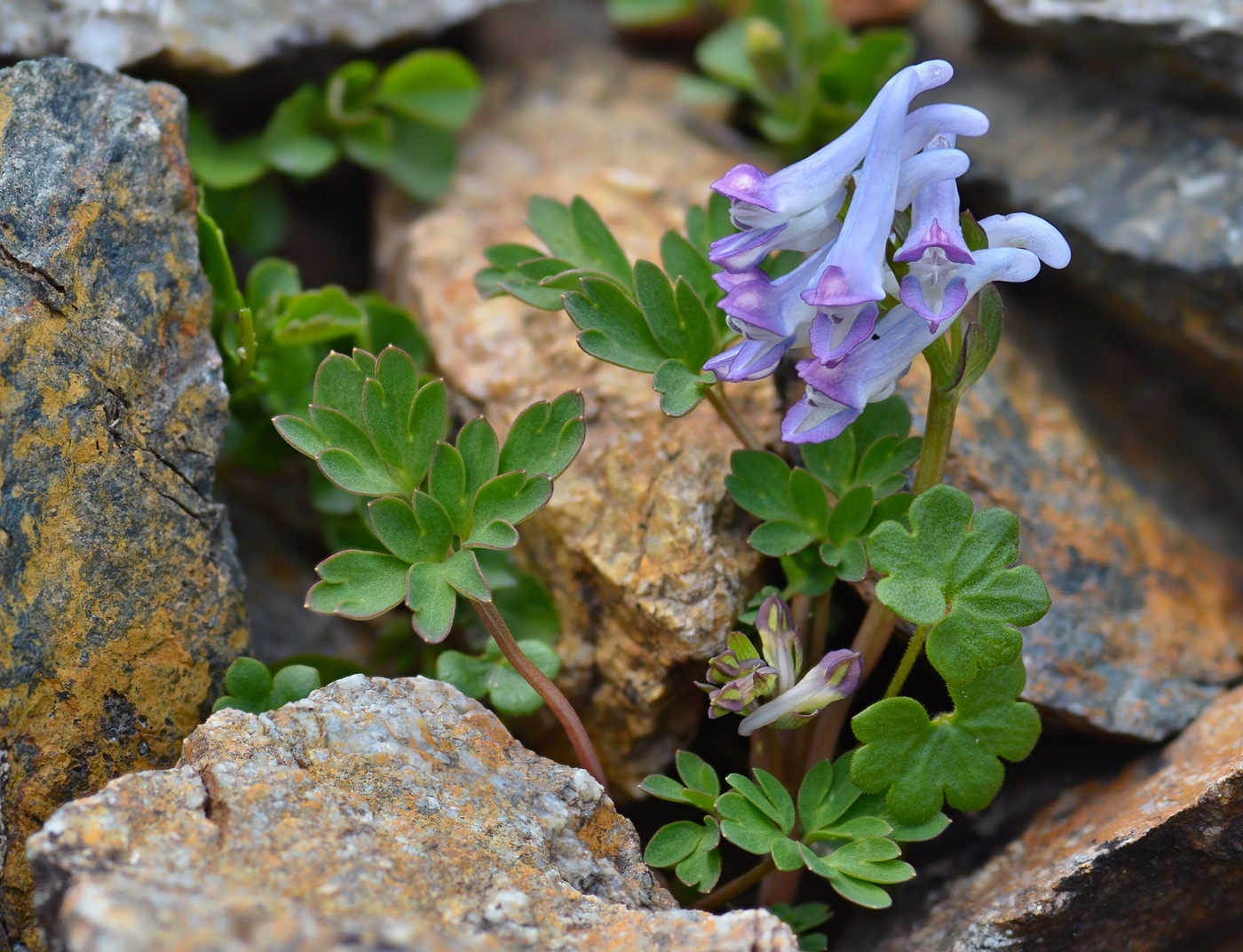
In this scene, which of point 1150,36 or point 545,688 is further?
point 1150,36

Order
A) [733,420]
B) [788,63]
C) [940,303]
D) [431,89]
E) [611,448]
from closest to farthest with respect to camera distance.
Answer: [940,303], [733,420], [611,448], [431,89], [788,63]

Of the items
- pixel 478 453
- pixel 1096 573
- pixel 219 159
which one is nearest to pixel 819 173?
pixel 478 453

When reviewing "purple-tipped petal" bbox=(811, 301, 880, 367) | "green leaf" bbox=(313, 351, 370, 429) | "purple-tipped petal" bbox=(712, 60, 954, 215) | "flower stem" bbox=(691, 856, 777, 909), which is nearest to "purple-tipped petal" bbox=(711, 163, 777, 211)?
"purple-tipped petal" bbox=(712, 60, 954, 215)

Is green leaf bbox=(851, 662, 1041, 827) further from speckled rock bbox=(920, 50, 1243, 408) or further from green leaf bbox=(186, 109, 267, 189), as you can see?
green leaf bbox=(186, 109, 267, 189)

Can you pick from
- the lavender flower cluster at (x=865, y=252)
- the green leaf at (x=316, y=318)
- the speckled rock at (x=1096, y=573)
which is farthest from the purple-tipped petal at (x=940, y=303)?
the green leaf at (x=316, y=318)

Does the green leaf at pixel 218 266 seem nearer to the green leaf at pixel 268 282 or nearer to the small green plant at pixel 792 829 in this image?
the green leaf at pixel 268 282

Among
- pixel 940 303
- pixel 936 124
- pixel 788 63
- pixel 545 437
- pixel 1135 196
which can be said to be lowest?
pixel 545 437

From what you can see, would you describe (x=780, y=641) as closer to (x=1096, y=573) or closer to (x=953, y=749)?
(x=953, y=749)

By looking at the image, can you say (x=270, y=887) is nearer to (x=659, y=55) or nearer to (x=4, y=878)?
(x=4, y=878)

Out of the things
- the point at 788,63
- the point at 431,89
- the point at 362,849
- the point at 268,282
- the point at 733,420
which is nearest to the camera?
the point at 362,849
